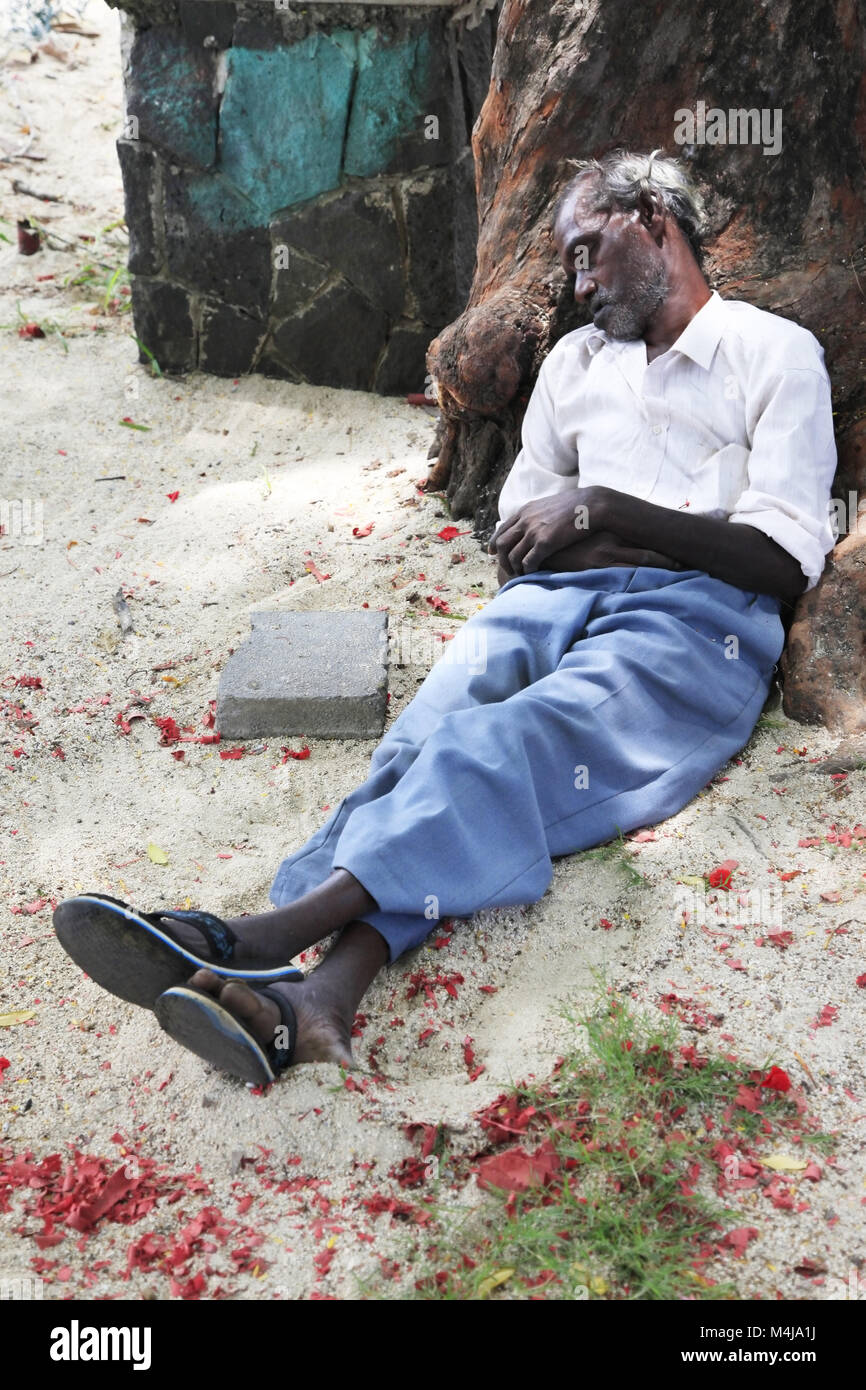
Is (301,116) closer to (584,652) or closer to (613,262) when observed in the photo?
(613,262)

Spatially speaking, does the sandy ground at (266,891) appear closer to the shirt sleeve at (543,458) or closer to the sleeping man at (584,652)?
the sleeping man at (584,652)

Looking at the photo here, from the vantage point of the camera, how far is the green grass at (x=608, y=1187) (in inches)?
68.3

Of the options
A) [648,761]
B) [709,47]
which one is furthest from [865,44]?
[648,761]

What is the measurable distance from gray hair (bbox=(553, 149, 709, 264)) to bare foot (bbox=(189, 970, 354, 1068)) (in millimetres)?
2136

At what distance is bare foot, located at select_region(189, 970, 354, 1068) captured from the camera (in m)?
1.99

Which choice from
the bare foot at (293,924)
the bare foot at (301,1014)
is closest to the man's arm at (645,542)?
the bare foot at (293,924)

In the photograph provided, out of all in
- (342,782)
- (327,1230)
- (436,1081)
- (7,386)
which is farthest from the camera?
(7,386)

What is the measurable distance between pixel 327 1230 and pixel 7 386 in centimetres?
437

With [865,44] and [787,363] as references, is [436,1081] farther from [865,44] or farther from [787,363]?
[865,44]

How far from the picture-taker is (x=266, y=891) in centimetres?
265

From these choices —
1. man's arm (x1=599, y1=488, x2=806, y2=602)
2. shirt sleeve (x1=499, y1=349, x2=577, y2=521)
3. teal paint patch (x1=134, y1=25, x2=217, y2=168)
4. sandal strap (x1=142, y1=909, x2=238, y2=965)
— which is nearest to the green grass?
sandal strap (x1=142, y1=909, x2=238, y2=965)

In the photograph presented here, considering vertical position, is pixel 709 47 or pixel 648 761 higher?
pixel 709 47

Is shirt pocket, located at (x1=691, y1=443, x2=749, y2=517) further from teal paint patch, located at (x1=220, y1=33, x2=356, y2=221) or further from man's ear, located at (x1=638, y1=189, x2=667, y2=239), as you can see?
teal paint patch, located at (x1=220, y1=33, x2=356, y2=221)

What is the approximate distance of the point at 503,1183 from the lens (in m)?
1.89
